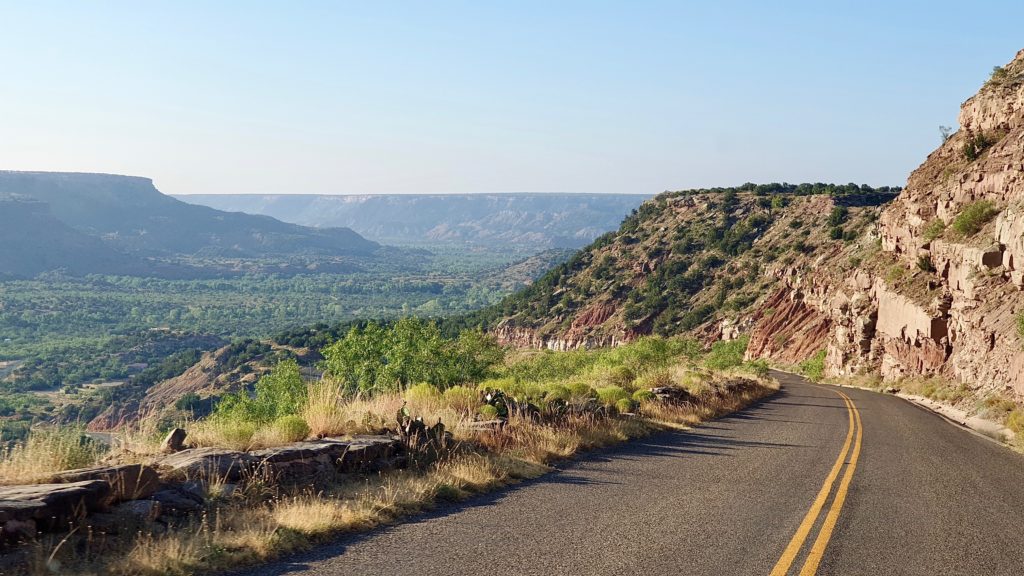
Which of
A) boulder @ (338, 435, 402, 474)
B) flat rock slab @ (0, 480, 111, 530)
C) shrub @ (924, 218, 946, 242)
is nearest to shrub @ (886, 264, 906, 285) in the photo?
shrub @ (924, 218, 946, 242)

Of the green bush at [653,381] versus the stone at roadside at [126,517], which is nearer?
the stone at roadside at [126,517]

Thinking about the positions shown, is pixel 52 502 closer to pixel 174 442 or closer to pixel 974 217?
pixel 174 442

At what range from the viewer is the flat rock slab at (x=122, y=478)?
770 cm

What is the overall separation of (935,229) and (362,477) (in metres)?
40.3

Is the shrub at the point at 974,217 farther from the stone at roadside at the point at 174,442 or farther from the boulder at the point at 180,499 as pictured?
the boulder at the point at 180,499

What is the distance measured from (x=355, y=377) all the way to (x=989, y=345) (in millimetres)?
23407

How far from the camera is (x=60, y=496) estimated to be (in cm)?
705

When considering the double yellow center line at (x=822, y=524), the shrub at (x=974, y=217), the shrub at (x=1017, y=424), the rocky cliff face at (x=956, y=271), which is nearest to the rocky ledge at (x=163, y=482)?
the double yellow center line at (x=822, y=524)

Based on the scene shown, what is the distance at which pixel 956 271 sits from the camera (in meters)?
36.0

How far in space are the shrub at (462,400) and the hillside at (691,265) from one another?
67.3 metres

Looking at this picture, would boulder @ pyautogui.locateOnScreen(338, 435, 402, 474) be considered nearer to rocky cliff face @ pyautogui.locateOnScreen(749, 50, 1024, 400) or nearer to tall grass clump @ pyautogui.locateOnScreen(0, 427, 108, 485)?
tall grass clump @ pyautogui.locateOnScreen(0, 427, 108, 485)

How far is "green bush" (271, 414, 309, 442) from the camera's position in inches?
421

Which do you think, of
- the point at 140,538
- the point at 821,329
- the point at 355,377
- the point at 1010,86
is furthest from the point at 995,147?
the point at 140,538

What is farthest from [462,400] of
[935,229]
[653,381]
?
[935,229]
